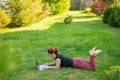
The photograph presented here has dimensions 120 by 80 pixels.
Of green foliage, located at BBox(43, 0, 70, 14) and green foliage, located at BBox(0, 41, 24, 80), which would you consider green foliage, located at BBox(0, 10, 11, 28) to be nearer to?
green foliage, located at BBox(43, 0, 70, 14)

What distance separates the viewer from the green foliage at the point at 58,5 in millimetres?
21453

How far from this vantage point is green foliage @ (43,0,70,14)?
70.4ft

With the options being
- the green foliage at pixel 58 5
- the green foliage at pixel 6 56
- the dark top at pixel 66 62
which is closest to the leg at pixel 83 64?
the dark top at pixel 66 62

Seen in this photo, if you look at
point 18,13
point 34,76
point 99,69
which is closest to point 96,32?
point 18,13

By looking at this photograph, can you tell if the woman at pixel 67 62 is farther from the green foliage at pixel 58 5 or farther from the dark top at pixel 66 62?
the green foliage at pixel 58 5

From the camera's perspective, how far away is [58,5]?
2245 cm

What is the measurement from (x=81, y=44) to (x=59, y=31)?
3496mm

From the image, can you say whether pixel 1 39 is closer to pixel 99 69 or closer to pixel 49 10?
pixel 99 69

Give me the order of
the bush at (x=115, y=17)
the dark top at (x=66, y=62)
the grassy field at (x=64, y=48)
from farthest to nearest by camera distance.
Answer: the bush at (x=115, y=17) → the dark top at (x=66, y=62) → the grassy field at (x=64, y=48)

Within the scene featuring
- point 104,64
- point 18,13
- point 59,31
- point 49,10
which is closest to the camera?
point 104,64

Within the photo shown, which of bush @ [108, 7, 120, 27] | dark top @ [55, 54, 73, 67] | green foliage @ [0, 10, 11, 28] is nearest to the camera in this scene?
dark top @ [55, 54, 73, 67]

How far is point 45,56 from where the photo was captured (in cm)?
842

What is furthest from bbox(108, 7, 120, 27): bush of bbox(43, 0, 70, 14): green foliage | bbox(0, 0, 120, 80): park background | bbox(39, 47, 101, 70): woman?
bbox(39, 47, 101, 70): woman

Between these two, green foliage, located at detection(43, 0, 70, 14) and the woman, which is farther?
green foliage, located at detection(43, 0, 70, 14)
